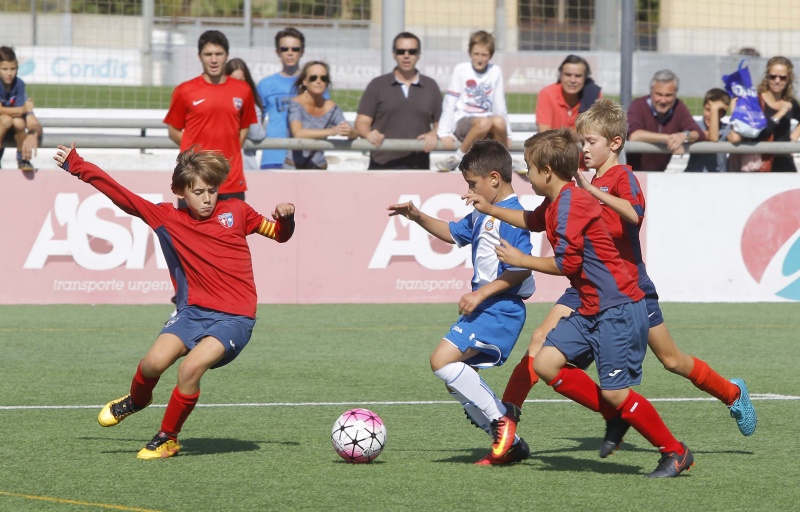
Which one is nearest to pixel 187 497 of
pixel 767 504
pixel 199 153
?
pixel 199 153

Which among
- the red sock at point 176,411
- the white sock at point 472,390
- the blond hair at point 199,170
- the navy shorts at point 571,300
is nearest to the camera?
the white sock at point 472,390

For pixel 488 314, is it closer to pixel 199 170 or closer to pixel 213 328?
pixel 213 328

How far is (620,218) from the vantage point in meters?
5.70

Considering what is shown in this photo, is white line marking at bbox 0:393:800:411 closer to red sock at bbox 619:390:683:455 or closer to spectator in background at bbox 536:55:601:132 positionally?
red sock at bbox 619:390:683:455

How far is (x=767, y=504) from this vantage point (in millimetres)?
5062

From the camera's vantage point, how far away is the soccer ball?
5793 millimetres

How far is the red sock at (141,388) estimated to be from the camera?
19.8 ft

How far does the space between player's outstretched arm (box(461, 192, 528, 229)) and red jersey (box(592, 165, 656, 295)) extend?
36 cm

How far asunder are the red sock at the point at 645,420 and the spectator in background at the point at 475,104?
6359mm

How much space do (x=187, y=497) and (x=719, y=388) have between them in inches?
101

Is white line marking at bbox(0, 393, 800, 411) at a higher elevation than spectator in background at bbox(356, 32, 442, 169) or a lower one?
lower

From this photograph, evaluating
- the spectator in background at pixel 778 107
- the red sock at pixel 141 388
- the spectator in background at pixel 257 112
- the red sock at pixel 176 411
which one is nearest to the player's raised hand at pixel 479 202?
the red sock at pixel 176 411

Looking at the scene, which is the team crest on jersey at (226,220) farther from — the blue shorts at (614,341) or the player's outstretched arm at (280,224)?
the blue shorts at (614,341)

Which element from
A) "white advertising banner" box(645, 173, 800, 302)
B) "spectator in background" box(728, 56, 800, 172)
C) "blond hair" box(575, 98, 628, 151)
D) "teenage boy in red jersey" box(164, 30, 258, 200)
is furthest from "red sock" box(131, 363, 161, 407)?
"spectator in background" box(728, 56, 800, 172)
